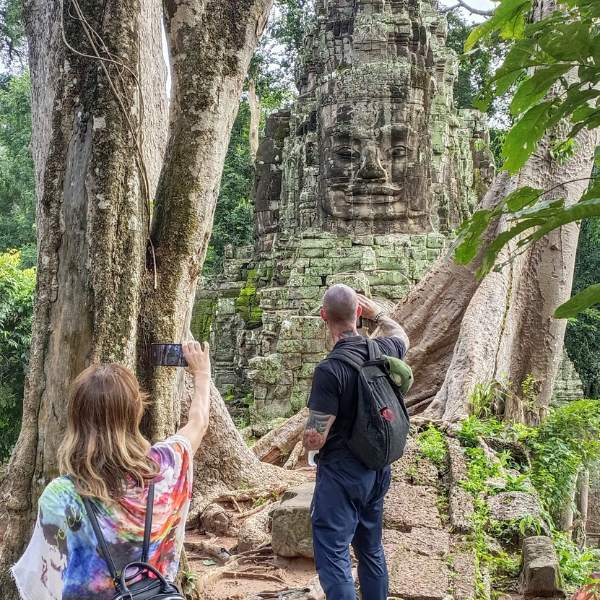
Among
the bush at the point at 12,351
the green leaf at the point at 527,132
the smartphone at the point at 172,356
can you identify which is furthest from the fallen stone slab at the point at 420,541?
the bush at the point at 12,351

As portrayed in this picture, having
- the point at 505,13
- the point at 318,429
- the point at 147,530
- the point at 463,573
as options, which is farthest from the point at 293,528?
the point at 505,13

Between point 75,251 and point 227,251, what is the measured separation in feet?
52.2

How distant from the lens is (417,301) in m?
8.31

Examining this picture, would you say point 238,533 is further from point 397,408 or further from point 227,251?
point 227,251

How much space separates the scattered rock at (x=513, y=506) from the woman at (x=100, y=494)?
3.09 m

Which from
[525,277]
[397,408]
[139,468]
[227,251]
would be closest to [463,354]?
[525,277]

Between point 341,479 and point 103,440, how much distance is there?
48.3 inches

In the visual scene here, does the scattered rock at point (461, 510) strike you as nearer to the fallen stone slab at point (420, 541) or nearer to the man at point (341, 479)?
the fallen stone slab at point (420, 541)

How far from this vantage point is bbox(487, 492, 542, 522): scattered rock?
15.0ft

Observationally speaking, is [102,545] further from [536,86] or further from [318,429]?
[536,86]

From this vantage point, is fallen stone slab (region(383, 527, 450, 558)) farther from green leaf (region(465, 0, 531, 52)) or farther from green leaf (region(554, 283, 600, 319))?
green leaf (region(465, 0, 531, 52))

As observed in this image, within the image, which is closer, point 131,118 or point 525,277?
point 131,118

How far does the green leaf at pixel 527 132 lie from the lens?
1588mm

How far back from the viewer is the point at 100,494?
1833 mm
